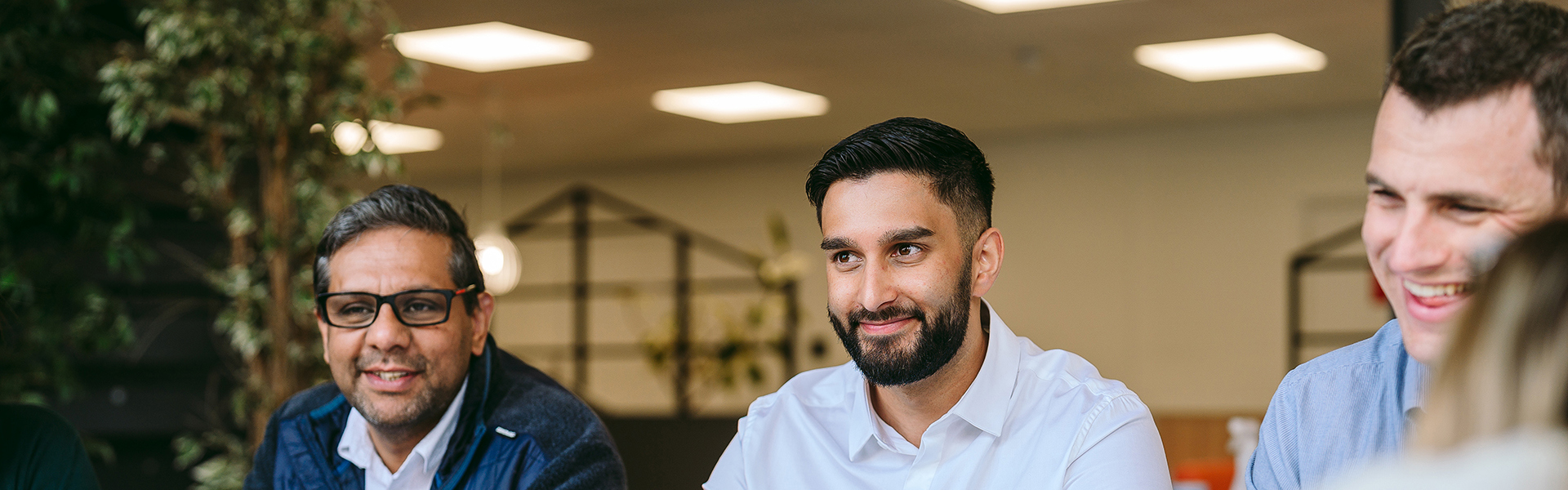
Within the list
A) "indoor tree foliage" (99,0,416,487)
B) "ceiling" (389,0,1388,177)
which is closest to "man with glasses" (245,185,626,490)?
"indoor tree foliage" (99,0,416,487)

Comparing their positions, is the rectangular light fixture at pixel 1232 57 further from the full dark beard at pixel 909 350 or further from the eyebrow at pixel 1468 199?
the eyebrow at pixel 1468 199

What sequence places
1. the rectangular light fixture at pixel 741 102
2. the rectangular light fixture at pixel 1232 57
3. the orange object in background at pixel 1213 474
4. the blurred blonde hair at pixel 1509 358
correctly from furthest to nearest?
the rectangular light fixture at pixel 741 102 < the rectangular light fixture at pixel 1232 57 < the orange object in background at pixel 1213 474 < the blurred blonde hair at pixel 1509 358

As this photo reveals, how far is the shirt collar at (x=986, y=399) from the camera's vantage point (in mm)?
1889

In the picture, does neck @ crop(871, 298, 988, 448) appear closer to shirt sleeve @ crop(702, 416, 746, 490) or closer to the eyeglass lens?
shirt sleeve @ crop(702, 416, 746, 490)

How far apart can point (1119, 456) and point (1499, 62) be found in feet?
2.61

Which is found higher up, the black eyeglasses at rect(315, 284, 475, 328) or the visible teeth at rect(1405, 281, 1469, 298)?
the visible teeth at rect(1405, 281, 1469, 298)

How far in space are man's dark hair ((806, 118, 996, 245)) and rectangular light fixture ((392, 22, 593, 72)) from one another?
3860 mm

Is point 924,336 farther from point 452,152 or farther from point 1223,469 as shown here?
point 452,152

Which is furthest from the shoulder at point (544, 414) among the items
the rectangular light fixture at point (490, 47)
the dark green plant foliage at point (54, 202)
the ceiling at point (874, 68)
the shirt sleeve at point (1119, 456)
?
the rectangular light fixture at point (490, 47)

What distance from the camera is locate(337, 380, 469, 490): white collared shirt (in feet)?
7.39

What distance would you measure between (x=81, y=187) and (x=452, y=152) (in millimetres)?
6363

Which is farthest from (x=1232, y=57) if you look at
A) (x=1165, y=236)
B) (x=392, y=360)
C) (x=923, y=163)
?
(x=392, y=360)

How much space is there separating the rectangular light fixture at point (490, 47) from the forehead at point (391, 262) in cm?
343

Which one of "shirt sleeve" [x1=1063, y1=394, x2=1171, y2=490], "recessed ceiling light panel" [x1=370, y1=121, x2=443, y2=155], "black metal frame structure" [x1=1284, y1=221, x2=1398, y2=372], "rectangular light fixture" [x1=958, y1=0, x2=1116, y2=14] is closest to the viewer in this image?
"shirt sleeve" [x1=1063, y1=394, x2=1171, y2=490]
